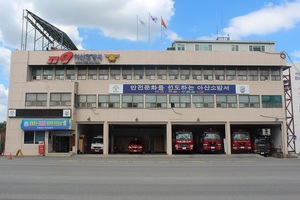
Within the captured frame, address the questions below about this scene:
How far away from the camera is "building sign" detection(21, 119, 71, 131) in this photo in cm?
3522

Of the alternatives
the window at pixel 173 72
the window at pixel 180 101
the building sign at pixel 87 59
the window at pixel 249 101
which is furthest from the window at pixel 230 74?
the building sign at pixel 87 59

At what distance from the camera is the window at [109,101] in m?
37.7

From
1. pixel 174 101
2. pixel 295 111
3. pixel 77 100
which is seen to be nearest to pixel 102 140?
pixel 77 100

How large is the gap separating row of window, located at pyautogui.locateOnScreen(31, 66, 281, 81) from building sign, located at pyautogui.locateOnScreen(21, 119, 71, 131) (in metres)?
5.98

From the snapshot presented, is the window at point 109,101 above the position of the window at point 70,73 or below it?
below

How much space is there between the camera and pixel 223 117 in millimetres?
37438

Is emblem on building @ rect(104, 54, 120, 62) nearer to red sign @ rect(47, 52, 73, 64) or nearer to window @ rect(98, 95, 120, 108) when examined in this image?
window @ rect(98, 95, 120, 108)

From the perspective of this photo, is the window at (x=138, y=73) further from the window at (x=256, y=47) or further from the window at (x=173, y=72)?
the window at (x=256, y=47)

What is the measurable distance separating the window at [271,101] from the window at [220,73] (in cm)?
535

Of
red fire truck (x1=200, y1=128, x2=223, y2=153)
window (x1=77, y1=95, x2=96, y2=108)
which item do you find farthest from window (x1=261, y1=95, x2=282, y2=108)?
window (x1=77, y1=95, x2=96, y2=108)

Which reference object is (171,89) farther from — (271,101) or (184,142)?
(271,101)

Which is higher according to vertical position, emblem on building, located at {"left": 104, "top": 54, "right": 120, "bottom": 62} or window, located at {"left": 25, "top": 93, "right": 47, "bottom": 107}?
emblem on building, located at {"left": 104, "top": 54, "right": 120, "bottom": 62}

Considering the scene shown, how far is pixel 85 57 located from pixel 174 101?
11.7m

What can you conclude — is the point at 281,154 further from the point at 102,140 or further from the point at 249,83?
the point at 102,140
